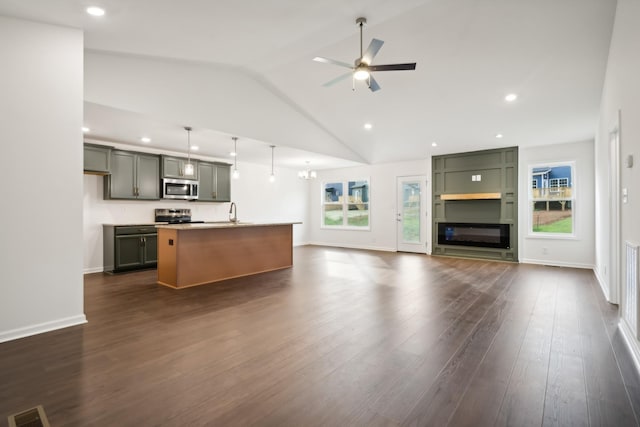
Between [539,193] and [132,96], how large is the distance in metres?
7.67

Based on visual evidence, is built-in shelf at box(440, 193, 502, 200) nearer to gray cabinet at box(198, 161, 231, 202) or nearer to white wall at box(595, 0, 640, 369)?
white wall at box(595, 0, 640, 369)

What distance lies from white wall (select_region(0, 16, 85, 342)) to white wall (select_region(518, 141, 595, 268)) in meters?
7.73

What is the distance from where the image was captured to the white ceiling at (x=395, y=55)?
312cm

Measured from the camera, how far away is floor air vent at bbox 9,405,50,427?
1.68 metres

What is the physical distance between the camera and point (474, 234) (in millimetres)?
7488

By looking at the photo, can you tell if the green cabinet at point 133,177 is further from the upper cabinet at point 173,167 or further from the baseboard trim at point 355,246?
the baseboard trim at point 355,246

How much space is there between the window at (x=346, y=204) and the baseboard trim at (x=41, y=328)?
24.2 feet

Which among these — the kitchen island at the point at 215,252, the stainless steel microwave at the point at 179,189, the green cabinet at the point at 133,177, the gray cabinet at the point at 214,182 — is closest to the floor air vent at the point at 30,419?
the kitchen island at the point at 215,252

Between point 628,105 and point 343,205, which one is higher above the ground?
point 628,105

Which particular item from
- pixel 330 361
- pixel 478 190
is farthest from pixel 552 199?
pixel 330 361

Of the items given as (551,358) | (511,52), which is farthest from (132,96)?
(551,358)

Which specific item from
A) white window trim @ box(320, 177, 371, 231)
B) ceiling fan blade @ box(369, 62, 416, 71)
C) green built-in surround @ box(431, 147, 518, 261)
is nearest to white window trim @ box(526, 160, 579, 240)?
green built-in surround @ box(431, 147, 518, 261)

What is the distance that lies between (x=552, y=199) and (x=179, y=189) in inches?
309

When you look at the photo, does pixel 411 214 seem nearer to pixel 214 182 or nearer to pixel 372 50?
pixel 214 182
